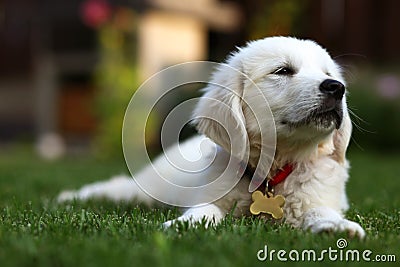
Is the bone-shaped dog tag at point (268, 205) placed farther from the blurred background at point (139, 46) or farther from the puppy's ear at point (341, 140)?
the blurred background at point (139, 46)

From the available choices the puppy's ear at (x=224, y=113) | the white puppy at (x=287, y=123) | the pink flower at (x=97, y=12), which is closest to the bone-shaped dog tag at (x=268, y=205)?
the white puppy at (x=287, y=123)

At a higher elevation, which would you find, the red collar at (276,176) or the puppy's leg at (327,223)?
the red collar at (276,176)

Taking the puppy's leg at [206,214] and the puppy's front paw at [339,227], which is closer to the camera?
the puppy's front paw at [339,227]

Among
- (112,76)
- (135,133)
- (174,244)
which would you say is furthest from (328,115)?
(112,76)

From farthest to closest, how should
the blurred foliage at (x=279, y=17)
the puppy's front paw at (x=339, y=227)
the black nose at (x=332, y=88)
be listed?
the blurred foliage at (x=279, y=17) < the black nose at (x=332, y=88) < the puppy's front paw at (x=339, y=227)

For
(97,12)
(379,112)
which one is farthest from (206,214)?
(379,112)

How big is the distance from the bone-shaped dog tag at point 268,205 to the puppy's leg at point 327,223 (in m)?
0.13

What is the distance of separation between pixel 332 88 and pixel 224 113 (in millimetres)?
531

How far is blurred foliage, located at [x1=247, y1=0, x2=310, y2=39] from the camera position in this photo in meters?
12.2

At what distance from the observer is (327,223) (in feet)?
8.82

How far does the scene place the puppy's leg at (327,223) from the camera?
258 centimetres

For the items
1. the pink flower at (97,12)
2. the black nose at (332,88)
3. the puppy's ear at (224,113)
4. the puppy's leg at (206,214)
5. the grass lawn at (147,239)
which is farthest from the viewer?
the pink flower at (97,12)

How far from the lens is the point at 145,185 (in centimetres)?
426

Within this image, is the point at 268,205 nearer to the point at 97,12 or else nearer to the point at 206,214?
the point at 206,214
